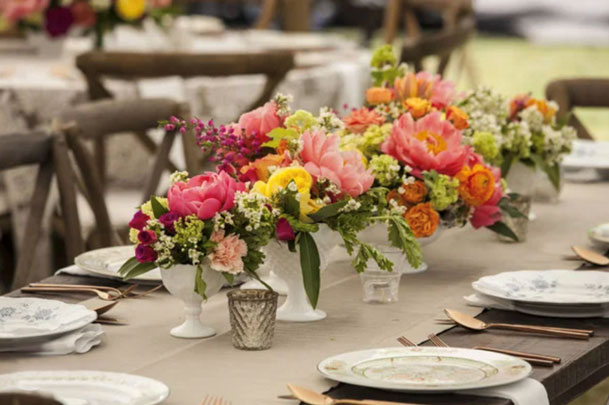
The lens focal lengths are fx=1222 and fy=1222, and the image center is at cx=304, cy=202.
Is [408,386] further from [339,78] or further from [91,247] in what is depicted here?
[339,78]

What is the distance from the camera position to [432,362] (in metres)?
1.38

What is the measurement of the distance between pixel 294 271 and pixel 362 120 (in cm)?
41

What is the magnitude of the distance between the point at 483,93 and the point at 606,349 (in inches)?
32.8

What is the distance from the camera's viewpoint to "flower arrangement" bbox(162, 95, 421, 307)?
1.53m

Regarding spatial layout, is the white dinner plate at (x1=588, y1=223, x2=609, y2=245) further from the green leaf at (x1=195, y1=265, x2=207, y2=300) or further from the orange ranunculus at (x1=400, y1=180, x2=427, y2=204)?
the green leaf at (x1=195, y1=265, x2=207, y2=300)

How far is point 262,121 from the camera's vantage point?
5.57 feet

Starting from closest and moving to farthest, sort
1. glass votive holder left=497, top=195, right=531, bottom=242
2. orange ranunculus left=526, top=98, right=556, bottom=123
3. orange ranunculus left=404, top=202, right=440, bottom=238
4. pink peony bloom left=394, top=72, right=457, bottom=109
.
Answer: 1. orange ranunculus left=404, top=202, right=440, bottom=238
2. pink peony bloom left=394, top=72, right=457, bottom=109
3. glass votive holder left=497, top=195, right=531, bottom=242
4. orange ranunculus left=526, top=98, right=556, bottom=123

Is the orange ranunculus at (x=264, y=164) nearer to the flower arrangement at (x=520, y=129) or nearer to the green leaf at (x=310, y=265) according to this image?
the green leaf at (x=310, y=265)

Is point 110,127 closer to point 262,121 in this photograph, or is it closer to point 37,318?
point 262,121

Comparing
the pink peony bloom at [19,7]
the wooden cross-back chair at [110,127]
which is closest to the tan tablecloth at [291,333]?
the wooden cross-back chair at [110,127]

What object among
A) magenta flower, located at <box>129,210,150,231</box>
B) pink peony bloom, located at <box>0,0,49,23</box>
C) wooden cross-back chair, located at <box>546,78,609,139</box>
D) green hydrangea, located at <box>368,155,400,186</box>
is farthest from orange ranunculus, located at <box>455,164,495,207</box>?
pink peony bloom, located at <box>0,0,49,23</box>

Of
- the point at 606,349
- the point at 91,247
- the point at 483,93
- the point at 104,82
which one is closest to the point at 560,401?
the point at 606,349

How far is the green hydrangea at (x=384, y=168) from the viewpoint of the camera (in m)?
1.78

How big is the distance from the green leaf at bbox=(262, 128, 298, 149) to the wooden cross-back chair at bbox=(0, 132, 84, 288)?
782 mm
